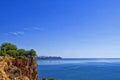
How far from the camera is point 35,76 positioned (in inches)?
2046

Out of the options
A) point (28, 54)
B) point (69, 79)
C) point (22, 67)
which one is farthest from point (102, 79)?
point (22, 67)

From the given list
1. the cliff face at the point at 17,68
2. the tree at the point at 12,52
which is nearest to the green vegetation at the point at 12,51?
the tree at the point at 12,52

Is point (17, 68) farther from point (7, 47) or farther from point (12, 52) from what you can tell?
point (7, 47)

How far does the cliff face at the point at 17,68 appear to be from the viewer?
43034 mm

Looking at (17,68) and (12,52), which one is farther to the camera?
(12,52)

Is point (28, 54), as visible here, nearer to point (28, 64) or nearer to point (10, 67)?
point (28, 64)

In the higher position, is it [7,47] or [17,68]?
[7,47]

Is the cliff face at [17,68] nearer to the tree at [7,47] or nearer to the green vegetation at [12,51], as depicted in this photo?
the green vegetation at [12,51]

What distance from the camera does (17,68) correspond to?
46531mm

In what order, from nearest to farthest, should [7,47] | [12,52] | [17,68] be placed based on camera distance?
1. [17,68]
2. [12,52]
3. [7,47]

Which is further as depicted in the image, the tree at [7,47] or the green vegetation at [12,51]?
the tree at [7,47]

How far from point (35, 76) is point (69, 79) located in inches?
2837

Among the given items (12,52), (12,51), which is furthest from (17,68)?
(12,51)

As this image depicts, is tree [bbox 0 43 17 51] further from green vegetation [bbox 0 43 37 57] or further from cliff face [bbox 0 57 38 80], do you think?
cliff face [bbox 0 57 38 80]
